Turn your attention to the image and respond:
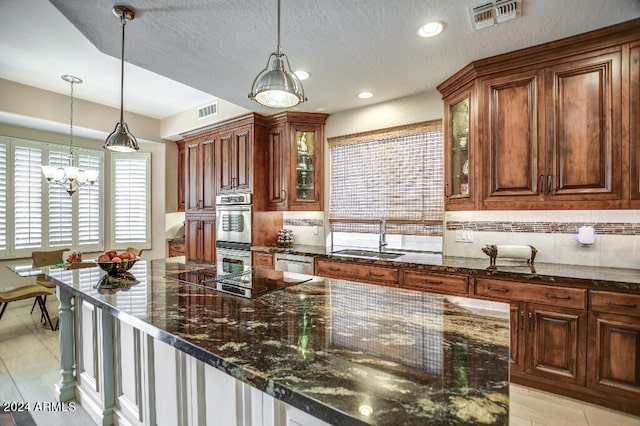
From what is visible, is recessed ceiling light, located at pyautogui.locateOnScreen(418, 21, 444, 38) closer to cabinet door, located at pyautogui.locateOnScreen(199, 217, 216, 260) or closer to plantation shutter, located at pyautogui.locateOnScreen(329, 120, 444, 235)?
plantation shutter, located at pyautogui.locateOnScreen(329, 120, 444, 235)

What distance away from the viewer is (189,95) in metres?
4.41

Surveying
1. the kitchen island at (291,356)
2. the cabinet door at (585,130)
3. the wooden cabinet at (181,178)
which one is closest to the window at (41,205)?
the wooden cabinet at (181,178)

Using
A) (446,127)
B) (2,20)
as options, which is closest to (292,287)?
(446,127)

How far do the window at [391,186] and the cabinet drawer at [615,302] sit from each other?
4.67 feet


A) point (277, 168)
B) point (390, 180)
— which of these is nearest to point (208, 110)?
point (277, 168)

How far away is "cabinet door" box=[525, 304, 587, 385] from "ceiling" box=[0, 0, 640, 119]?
2.02m

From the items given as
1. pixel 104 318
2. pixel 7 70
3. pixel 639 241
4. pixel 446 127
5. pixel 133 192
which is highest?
pixel 7 70

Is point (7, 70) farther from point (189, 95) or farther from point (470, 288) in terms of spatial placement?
point (470, 288)

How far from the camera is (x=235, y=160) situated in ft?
14.2

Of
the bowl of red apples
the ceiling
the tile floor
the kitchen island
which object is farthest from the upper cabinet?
the bowl of red apples

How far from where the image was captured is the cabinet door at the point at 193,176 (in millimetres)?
4867

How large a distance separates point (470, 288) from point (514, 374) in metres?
0.70

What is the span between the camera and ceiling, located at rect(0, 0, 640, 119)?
197 cm

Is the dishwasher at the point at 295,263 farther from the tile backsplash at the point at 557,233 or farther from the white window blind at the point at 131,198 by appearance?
the white window blind at the point at 131,198
